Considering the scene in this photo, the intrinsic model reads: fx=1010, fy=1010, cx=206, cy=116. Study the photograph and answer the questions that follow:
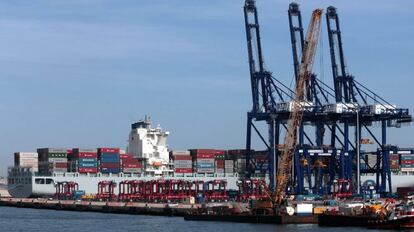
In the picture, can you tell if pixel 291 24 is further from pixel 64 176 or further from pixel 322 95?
pixel 64 176

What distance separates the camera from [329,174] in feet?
367

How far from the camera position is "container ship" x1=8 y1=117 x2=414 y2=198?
130000 mm

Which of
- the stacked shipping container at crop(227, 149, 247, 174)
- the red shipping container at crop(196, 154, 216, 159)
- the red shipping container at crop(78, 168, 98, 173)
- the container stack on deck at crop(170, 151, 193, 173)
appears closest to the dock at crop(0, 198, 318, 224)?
the red shipping container at crop(78, 168, 98, 173)

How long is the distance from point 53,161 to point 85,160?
13.8ft

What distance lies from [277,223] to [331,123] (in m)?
35.5

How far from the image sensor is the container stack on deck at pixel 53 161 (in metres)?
130

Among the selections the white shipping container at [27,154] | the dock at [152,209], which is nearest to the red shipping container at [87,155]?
the white shipping container at [27,154]

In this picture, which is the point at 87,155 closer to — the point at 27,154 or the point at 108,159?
the point at 108,159

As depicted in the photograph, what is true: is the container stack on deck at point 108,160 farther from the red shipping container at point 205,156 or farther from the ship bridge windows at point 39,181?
the red shipping container at point 205,156

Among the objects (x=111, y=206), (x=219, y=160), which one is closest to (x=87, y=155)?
(x=219, y=160)

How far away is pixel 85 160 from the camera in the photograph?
12975cm

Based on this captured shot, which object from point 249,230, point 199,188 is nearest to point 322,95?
point 199,188

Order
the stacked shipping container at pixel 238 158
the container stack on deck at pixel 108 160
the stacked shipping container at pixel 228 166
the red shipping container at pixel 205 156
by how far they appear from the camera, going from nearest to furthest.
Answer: the container stack on deck at pixel 108 160
the red shipping container at pixel 205 156
the stacked shipping container at pixel 228 166
the stacked shipping container at pixel 238 158

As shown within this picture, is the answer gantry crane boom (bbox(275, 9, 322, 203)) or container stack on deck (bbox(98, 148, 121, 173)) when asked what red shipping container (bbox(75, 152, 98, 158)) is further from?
gantry crane boom (bbox(275, 9, 322, 203))
